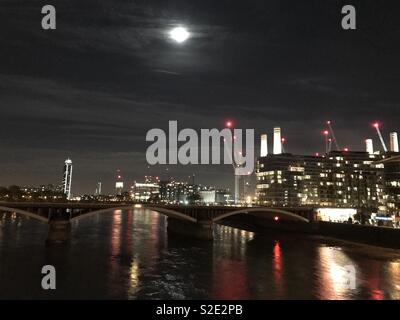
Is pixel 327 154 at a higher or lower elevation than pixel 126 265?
higher

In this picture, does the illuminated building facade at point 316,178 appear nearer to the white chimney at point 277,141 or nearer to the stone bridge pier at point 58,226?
the white chimney at point 277,141

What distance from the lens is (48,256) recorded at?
4503 centimetres

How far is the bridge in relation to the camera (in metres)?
57.4

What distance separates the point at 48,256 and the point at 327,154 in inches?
5612

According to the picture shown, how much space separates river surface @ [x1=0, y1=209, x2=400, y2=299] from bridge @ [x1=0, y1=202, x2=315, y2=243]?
356cm

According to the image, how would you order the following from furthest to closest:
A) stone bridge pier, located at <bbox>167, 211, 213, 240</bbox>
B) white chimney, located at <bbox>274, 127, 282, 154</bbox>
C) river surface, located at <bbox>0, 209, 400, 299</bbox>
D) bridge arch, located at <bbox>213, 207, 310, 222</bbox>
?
white chimney, located at <bbox>274, 127, 282, 154</bbox> < bridge arch, located at <bbox>213, 207, 310, 222</bbox> < stone bridge pier, located at <bbox>167, 211, 213, 240</bbox> < river surface, located at <bbox>0, 209, 400, 299</bbox>

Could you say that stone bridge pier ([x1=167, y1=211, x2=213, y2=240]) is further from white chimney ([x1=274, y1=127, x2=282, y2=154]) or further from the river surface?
white chimney ([x1=274, y1=127, x2=282, y2=154])

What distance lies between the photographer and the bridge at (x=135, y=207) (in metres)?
57.4

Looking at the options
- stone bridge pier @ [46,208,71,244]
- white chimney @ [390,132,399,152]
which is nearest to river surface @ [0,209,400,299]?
stone bridge pier @ [46,208,71,244]

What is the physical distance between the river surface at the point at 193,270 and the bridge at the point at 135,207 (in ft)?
11.7

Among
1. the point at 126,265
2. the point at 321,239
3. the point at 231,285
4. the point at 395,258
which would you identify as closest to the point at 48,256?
the point at 126,265

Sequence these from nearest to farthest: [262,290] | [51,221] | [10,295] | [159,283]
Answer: [10,295] → [262,290] → [159,283] → [51,221]

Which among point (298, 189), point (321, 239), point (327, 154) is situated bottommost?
point (321, 239)
